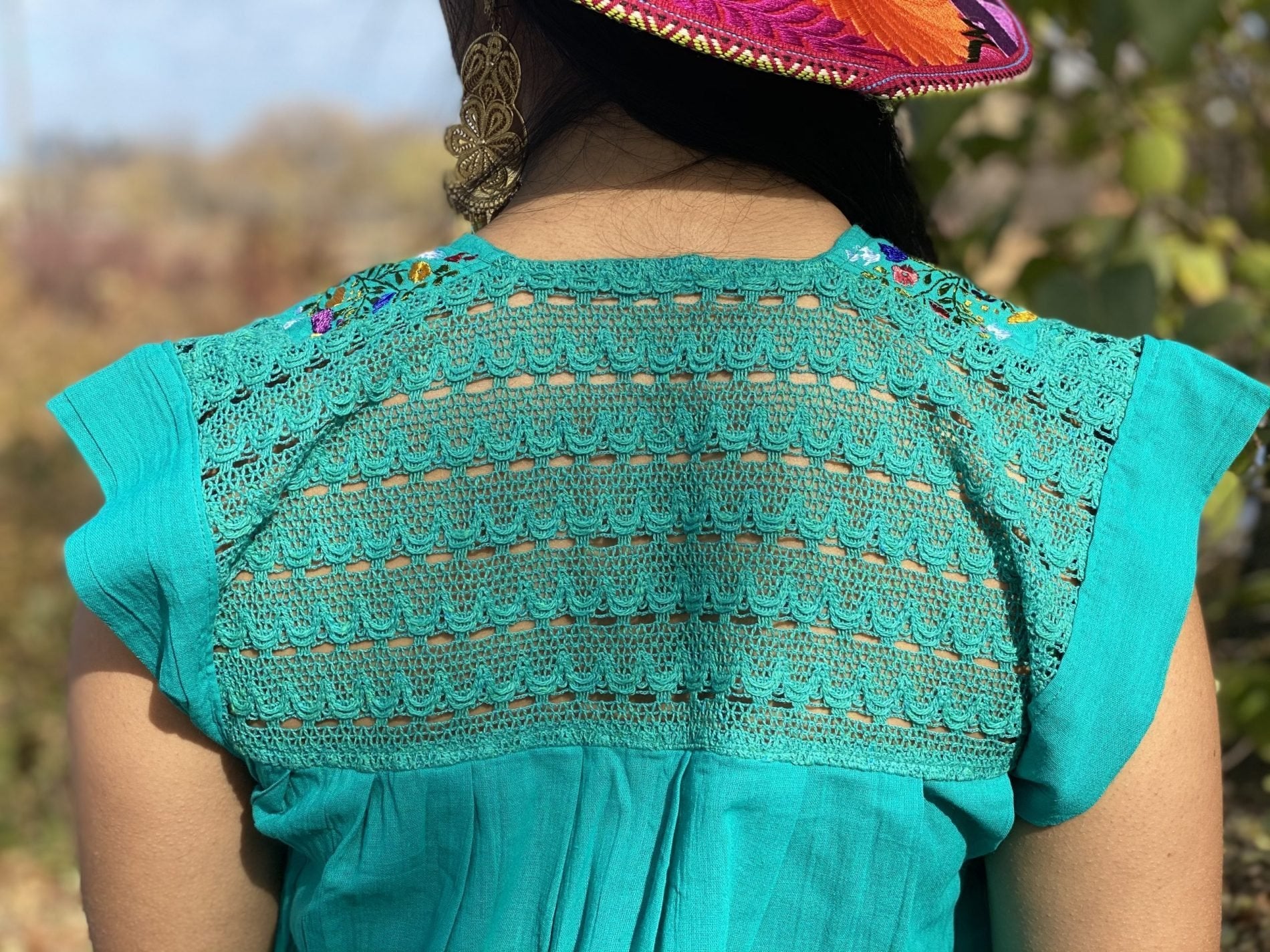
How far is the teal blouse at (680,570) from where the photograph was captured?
37.5 inches

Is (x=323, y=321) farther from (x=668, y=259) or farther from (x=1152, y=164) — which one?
(x=1152, y=164)

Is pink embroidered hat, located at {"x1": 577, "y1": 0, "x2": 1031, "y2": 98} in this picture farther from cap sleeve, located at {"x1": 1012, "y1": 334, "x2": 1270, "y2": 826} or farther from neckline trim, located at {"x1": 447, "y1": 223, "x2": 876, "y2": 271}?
cap sleeve, located at {"x1": 1012, "y1": 334, "x2": 1270, "y2": 826}

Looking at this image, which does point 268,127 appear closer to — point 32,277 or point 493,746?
point 32,277

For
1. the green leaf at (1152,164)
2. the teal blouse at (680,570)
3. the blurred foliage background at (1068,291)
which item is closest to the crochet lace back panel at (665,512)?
the teal blouse at (680,570)

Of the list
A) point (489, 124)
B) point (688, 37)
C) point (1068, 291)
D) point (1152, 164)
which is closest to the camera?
point (688, 37)

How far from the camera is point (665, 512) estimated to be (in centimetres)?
96

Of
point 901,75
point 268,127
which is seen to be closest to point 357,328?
point 901,75

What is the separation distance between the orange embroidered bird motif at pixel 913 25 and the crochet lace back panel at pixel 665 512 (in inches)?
6.6

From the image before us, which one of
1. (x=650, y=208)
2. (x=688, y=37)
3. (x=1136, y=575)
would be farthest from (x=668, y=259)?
(x=1136, y=575)

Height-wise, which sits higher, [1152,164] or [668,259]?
[668,259]

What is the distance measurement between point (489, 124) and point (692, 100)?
0.74ft

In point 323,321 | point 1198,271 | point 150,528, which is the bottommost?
point 1198,271

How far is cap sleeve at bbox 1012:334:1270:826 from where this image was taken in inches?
37.1

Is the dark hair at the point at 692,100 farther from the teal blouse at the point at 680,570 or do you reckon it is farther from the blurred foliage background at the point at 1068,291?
the blurred foliage background at the point at 1068,291
